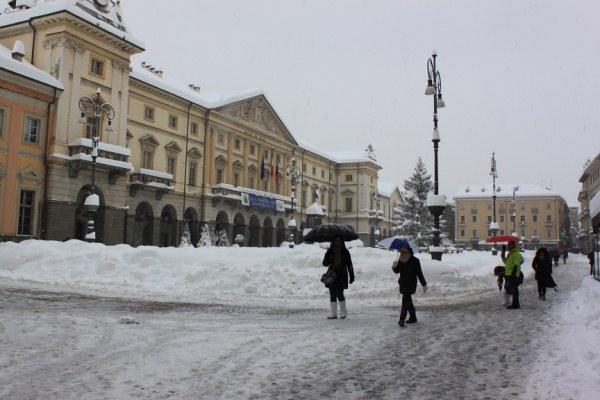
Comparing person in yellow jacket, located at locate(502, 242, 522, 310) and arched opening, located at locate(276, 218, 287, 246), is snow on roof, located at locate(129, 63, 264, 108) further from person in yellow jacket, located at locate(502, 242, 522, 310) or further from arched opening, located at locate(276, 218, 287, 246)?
person in yellow jacket, located at locate(502, 242, 522, 310)

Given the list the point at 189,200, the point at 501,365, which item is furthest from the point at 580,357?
the point at 189,200

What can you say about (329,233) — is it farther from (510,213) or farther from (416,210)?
(510,213)

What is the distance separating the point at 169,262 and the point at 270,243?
40.0 meters

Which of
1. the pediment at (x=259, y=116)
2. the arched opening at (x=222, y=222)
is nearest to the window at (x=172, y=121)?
the pediment at (x=259, y=116)

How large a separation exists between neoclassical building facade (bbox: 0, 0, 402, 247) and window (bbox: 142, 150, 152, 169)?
4.2 inches

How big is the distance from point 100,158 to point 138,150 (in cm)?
911

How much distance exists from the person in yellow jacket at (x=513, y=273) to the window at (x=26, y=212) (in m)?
26.3

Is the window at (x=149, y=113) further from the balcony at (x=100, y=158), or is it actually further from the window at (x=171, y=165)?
the balcony at (x=100, y=158)

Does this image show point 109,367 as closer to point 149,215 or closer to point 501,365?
point 501,365

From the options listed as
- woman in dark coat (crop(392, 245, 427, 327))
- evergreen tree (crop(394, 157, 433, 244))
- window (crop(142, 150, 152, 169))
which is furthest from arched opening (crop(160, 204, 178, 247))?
woman in dark coat (crop(392, 245, 427, 327))

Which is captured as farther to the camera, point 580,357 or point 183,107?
point 183,107

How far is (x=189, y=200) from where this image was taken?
47594mm

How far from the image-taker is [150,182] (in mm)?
41312

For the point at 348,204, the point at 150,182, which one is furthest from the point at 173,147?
the point at 348,204
